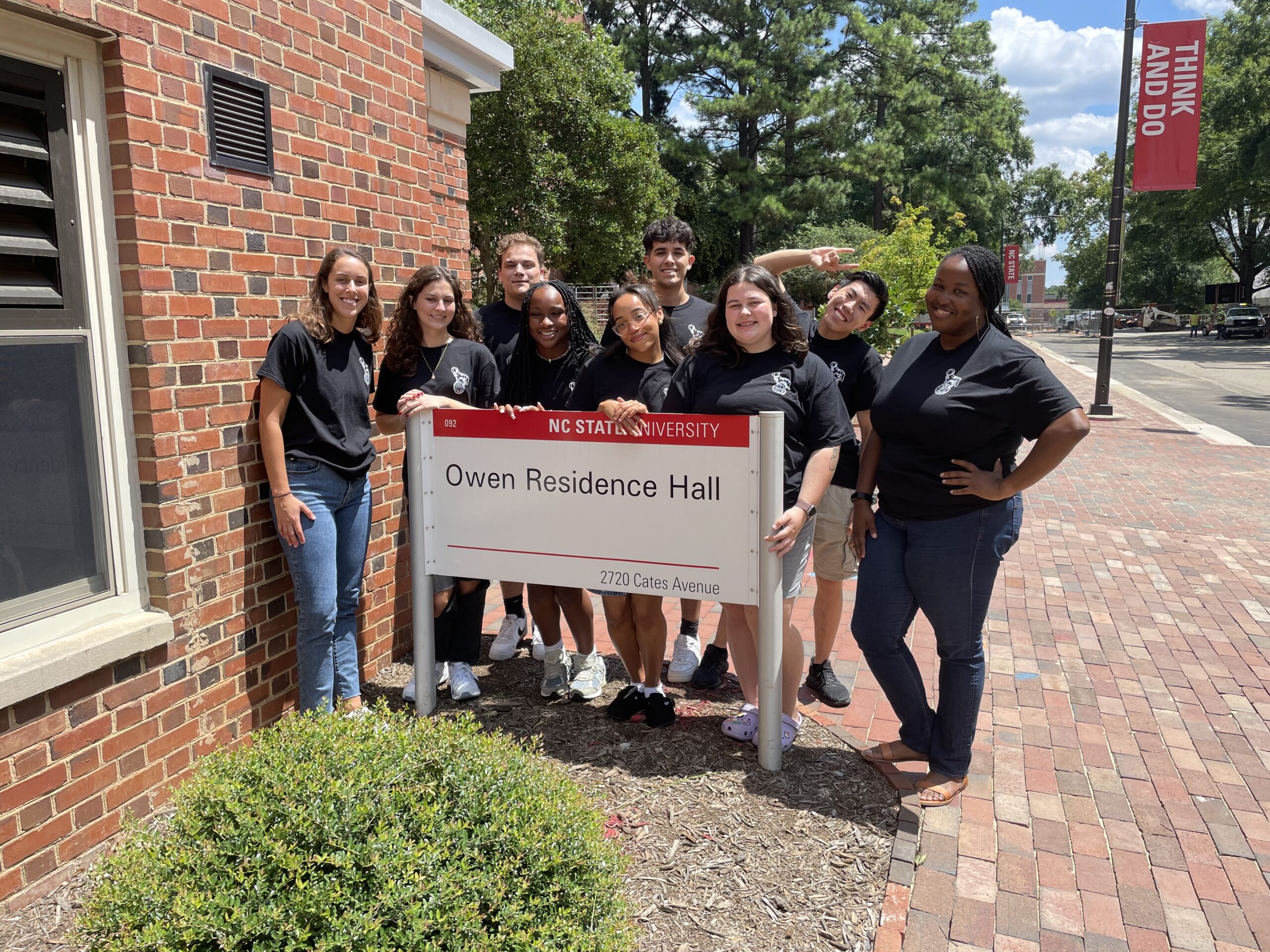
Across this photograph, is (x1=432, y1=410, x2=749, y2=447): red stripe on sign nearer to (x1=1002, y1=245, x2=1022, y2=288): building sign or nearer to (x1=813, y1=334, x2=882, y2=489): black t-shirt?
(x1=813, y1=334, x2=882, y2=489): black t-shirt

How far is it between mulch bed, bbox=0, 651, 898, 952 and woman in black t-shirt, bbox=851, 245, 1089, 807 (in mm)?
413

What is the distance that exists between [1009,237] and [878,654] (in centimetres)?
6135

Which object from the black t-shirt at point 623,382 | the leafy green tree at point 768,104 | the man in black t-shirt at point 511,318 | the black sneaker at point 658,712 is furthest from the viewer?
the leafy green tree at point 768,104

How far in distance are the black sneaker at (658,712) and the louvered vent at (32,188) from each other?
104 inches

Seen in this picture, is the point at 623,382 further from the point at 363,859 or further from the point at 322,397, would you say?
the point at 363,859

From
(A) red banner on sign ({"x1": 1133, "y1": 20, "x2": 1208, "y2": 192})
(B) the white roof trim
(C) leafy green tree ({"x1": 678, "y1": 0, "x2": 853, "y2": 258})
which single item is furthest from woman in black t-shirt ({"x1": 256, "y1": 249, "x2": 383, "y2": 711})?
(C) leafy green tree ({"x1": 678, "y1": 0, "x2": 853, "y2": 258})

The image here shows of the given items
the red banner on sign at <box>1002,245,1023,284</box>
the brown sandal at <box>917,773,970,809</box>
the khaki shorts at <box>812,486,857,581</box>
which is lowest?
the brown sandal at <box>917,773,970,809</box>

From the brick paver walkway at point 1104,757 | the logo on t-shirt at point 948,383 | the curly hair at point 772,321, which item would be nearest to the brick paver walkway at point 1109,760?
the brick paver walkway at point 1104,757

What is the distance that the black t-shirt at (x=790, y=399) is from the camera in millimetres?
3209

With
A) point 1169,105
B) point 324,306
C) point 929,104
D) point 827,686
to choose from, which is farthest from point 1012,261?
point 324,306

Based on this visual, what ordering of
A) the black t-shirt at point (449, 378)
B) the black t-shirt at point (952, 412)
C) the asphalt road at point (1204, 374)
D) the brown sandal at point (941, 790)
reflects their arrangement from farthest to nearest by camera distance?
the asphalt road at point (1204, 374), the black t-shirt at point (449, 378), the brown sandal at point (941, 790), the black t-shirt at point (952, 412)

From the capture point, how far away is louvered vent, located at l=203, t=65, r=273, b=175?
10.0 feet

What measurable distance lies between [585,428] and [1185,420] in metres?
14.5

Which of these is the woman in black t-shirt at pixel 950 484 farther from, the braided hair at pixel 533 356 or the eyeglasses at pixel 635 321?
the braided hair at pixel 533 356
